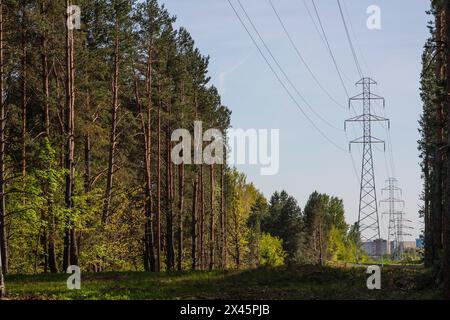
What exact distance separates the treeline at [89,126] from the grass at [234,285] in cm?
263

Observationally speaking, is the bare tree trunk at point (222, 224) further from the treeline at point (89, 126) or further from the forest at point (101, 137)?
the forest at point (101, 137)

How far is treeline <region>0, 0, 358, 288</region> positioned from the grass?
8.62ft

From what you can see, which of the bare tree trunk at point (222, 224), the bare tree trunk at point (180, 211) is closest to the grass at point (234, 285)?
the bare tree trunk at point (180, 211)

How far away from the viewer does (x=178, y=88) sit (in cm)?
4775

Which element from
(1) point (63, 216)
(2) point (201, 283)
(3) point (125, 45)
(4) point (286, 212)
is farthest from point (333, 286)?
(4) point (286, 212)

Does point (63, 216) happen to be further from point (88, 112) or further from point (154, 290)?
point (88, 112)

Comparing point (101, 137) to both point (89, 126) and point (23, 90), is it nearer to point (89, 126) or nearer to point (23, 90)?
point (89, 126)

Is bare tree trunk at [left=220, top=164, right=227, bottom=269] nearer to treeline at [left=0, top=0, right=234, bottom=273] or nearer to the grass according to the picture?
treeline at [left=0, top=0, right=234, bottom=273]

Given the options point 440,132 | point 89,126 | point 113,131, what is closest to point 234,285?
point 89,126

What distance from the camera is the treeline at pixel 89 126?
86.7 feet

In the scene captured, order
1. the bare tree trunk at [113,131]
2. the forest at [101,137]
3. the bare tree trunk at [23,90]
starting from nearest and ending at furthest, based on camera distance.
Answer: the forest at [101,137], the bare tree trunk at [23,90], the bare tree trunk at [113,131]

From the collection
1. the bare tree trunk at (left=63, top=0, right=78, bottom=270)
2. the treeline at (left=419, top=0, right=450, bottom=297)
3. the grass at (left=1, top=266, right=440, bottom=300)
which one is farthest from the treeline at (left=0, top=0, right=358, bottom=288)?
the treeline at (left=419, top=0, right=450, bottom=297)

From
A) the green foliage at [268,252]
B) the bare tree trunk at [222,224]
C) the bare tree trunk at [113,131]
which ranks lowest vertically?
the green foliage at [268,252]

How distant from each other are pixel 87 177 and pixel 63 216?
32.2 feet
